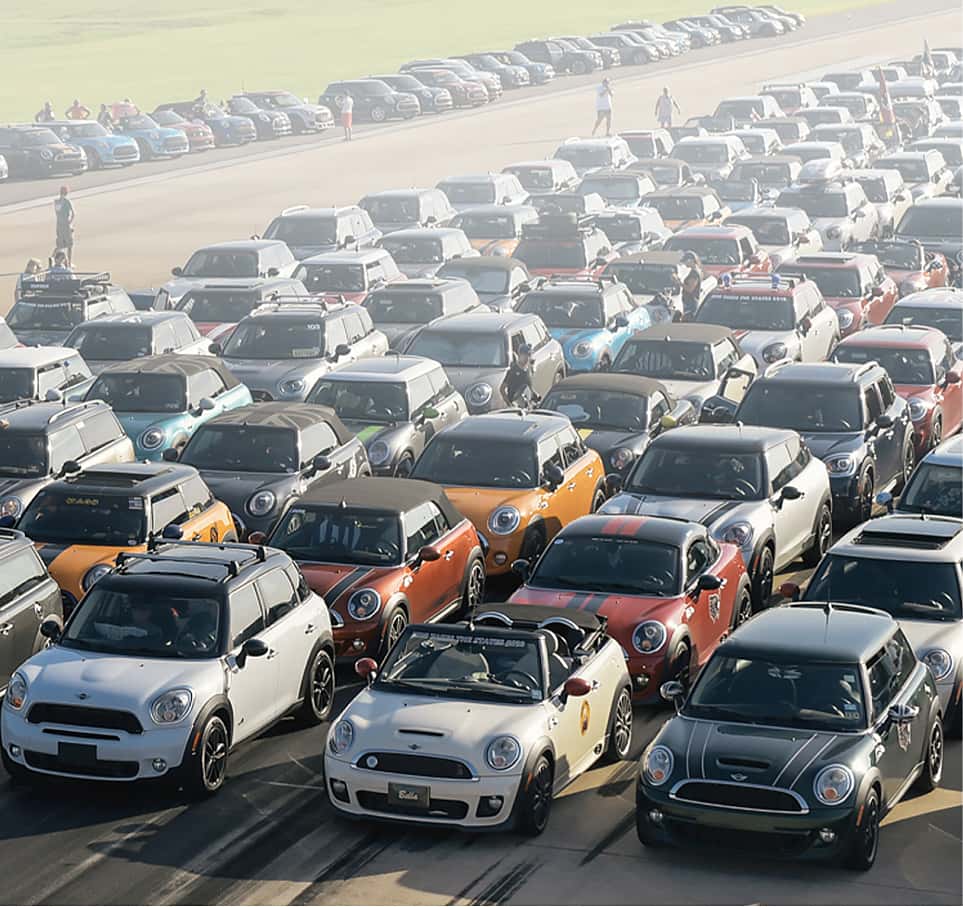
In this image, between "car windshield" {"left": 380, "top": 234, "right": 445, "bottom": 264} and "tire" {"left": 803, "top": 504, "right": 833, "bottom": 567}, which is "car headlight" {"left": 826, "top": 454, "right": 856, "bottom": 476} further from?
"car windshield" {"left": 380, "top": 234, "right": 445, "bottom": 264}

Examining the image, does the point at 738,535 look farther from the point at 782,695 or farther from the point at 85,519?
the point at 85,519

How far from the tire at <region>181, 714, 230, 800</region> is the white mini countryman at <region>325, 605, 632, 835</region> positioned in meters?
1.09

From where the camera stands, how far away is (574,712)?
1439 centimetres

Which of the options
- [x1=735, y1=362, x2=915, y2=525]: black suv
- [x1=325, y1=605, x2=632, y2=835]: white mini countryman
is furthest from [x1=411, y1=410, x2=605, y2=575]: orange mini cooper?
[x1=325, y1=605, x2=632, y2=835]: white mini countryman

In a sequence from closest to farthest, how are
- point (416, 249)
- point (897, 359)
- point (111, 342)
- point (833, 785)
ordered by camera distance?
point (833, 785)
point (897, 359)
point (111, 342)
point (416, 249)

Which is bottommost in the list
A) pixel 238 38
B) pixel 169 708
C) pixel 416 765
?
pixel 416 765

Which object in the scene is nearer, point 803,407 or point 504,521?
point 504,521

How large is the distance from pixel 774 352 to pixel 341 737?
16.2 meters

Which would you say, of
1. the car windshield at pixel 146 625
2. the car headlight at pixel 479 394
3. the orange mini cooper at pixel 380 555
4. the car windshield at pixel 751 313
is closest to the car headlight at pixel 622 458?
the car headlight at pixel 479 394

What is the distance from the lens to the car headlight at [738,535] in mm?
19109

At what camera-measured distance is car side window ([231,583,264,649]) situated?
1529 cm

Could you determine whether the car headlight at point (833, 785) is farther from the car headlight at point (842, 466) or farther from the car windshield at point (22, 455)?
the car windshield at point (22, 455)

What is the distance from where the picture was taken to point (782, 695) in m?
13.7

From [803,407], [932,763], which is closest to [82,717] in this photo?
[932,763]
